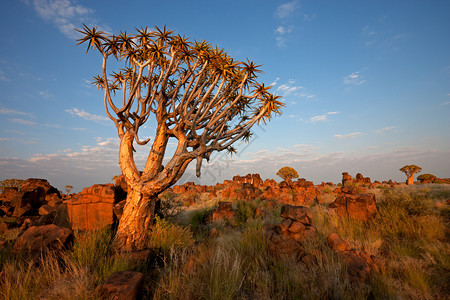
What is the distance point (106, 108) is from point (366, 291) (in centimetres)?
908

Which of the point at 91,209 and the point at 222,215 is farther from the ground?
the point at 91,209

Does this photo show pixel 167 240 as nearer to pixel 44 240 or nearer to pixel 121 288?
pixel 44 240

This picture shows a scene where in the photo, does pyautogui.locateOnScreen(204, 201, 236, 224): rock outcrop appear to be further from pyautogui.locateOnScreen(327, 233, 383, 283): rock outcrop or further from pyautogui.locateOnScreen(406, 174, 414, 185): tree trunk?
pyautogui.locateOnScreen(406, 174, 414, 185): tree trunk

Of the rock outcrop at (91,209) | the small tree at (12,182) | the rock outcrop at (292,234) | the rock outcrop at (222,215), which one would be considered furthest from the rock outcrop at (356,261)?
the small tree at (12,182)

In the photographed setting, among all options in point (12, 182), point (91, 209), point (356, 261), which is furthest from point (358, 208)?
point (12, 182)

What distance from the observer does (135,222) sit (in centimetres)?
687

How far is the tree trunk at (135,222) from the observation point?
6.65 m

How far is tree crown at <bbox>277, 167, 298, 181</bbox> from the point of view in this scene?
144 feet

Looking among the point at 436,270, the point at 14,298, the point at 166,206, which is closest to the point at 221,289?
the point at 14,298

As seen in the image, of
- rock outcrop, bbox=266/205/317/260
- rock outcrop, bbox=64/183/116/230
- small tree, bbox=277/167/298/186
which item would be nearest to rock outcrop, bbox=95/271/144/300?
rock outcrop, bbox=266/205/317/260

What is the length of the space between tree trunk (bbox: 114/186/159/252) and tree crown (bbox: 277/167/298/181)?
128 ft

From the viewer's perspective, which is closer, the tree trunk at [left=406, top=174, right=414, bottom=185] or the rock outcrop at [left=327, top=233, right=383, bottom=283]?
the rock outcrop at [left=327, top=233, right=383, bottom=283]

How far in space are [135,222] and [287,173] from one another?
40.5 meters

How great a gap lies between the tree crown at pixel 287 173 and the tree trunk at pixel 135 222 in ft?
128
